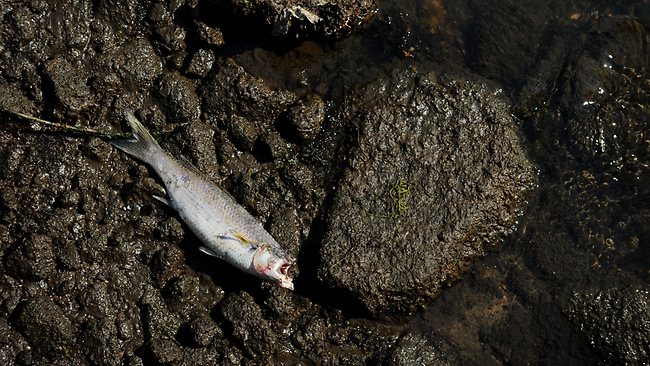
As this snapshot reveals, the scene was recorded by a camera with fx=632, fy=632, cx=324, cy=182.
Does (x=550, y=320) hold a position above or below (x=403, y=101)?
below

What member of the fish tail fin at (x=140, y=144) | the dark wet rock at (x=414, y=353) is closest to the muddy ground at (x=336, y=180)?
the dark wet rock at (x=414, y=353)

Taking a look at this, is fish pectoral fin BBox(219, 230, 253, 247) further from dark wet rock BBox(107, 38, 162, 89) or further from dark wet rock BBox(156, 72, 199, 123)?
dark wet rock BBox(107, 38, 162, 89)

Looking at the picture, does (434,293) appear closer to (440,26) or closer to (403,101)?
(403,101)

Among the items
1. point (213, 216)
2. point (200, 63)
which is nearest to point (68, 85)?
point (200, 63)

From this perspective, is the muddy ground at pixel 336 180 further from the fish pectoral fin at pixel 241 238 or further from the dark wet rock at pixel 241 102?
the fish pectoral fin at pixel 241 238

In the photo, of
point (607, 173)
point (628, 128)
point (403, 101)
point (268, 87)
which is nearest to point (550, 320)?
point (607, 173)
